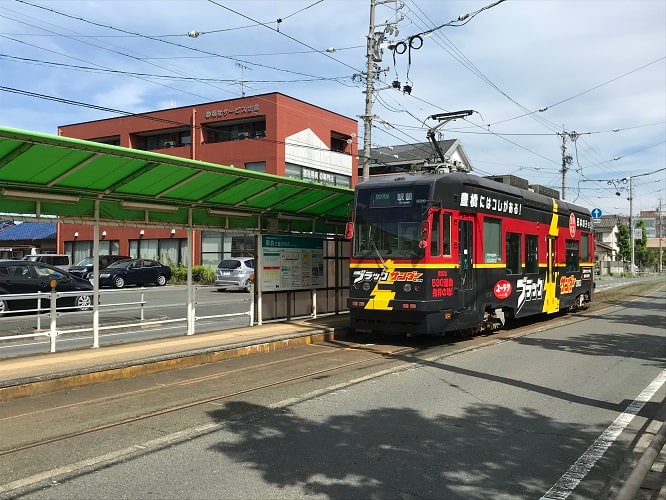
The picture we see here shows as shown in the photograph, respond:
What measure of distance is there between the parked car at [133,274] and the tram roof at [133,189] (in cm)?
1734

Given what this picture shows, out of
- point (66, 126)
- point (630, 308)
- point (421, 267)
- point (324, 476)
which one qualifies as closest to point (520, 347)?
point (421, 267)

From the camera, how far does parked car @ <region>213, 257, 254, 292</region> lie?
90.0ft

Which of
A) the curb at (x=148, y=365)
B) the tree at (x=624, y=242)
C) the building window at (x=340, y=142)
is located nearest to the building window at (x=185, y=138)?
the building window at (x=340, y=142)

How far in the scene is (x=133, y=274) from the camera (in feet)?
96.6

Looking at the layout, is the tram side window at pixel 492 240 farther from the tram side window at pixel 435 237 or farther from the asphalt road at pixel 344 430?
the asphalt road at pixel 344 430

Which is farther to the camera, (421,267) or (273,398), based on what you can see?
(421,267)

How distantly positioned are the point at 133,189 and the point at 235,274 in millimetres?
17666

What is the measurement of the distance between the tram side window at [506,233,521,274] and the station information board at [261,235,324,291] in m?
4.58

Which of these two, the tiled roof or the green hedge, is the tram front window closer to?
the green hedge

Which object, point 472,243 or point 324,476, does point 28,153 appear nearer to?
point 324,476

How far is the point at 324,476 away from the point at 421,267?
656 centimetres

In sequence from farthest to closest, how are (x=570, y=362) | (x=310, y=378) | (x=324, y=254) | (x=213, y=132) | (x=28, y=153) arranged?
(x=213, y=132) < (x=324, y=254) < (x=570, y=362) < (x=310, y=378) < (x=28, y=153)

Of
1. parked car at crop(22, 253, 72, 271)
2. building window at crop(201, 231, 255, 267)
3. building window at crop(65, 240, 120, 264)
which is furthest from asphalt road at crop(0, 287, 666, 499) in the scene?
building window at crop(65, 240, 120, 264)

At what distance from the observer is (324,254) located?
14.9 meters
